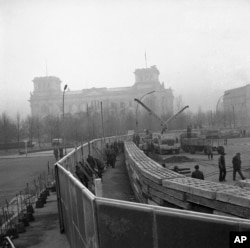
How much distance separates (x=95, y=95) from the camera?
116375 millimetres

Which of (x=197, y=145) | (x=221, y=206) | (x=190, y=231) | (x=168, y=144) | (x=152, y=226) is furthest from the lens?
(x=168, y=144)

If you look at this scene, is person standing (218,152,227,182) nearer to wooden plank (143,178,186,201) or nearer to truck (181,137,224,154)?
wooden plank (143,178,186,201)

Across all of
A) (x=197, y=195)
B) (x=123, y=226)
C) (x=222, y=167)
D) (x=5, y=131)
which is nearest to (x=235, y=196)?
(x=197, y=195)

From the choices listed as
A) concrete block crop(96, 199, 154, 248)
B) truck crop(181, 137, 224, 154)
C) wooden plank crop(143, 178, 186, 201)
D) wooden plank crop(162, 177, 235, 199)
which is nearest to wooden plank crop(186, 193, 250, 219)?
wooden plank crop(162, 177, 235, 199)

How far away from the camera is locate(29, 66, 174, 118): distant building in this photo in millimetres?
114438

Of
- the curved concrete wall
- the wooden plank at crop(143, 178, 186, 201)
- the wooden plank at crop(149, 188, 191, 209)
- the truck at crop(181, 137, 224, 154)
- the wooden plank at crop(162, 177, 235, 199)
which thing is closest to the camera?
the curved concrete wall

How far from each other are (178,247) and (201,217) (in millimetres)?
333

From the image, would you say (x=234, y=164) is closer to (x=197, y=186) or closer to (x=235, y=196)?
(x=197, y=186)

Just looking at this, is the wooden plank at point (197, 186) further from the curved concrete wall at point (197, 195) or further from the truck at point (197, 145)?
the truck at point (197, 145)

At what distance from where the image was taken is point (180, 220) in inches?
115

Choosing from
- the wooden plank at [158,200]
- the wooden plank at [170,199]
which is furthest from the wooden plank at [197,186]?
the wooden plank at [158,200]

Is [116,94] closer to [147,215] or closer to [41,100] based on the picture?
[41,100]

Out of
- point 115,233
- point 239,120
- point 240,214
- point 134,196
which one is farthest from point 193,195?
point 239,120

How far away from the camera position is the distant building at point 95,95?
114 meters
